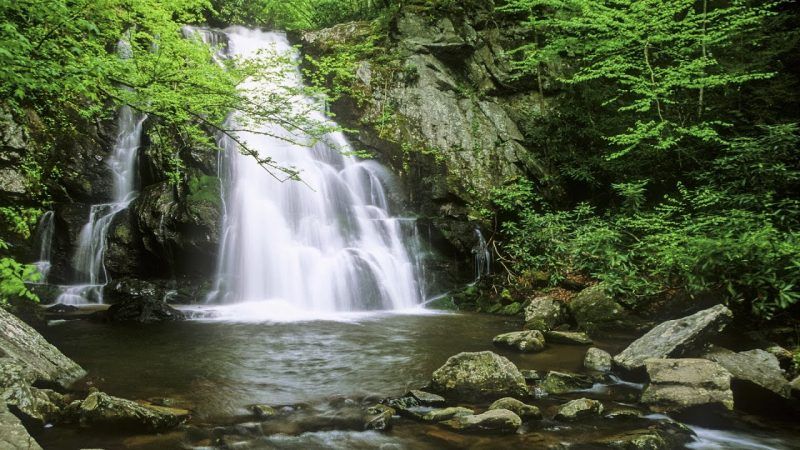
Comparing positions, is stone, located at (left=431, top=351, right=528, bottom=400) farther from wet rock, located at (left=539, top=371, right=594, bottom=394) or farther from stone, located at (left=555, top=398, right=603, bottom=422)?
stone, located at (left=555, top=398, right=603, bottom=422)

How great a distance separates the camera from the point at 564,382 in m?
5.73

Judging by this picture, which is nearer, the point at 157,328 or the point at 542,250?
the point at 157,328

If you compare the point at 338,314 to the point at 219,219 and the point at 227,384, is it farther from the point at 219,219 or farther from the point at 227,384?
the point at 227,384

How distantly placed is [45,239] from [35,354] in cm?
797

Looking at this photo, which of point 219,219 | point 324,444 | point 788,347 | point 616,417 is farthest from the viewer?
point 219,219

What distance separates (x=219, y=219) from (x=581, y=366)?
9391mm

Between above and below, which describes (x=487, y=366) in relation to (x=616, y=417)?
above

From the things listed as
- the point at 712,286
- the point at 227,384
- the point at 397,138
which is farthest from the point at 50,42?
the point at 397,138

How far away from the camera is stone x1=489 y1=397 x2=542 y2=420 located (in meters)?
4.69

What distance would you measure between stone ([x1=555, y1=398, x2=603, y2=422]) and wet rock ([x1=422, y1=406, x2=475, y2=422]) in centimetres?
94

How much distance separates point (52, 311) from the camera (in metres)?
9.88

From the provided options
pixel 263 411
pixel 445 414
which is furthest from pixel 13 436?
pixel 445 414

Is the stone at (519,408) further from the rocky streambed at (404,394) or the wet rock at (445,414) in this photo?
the wet rock at (445,414)

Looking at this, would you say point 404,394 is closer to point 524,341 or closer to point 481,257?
point 524,341
